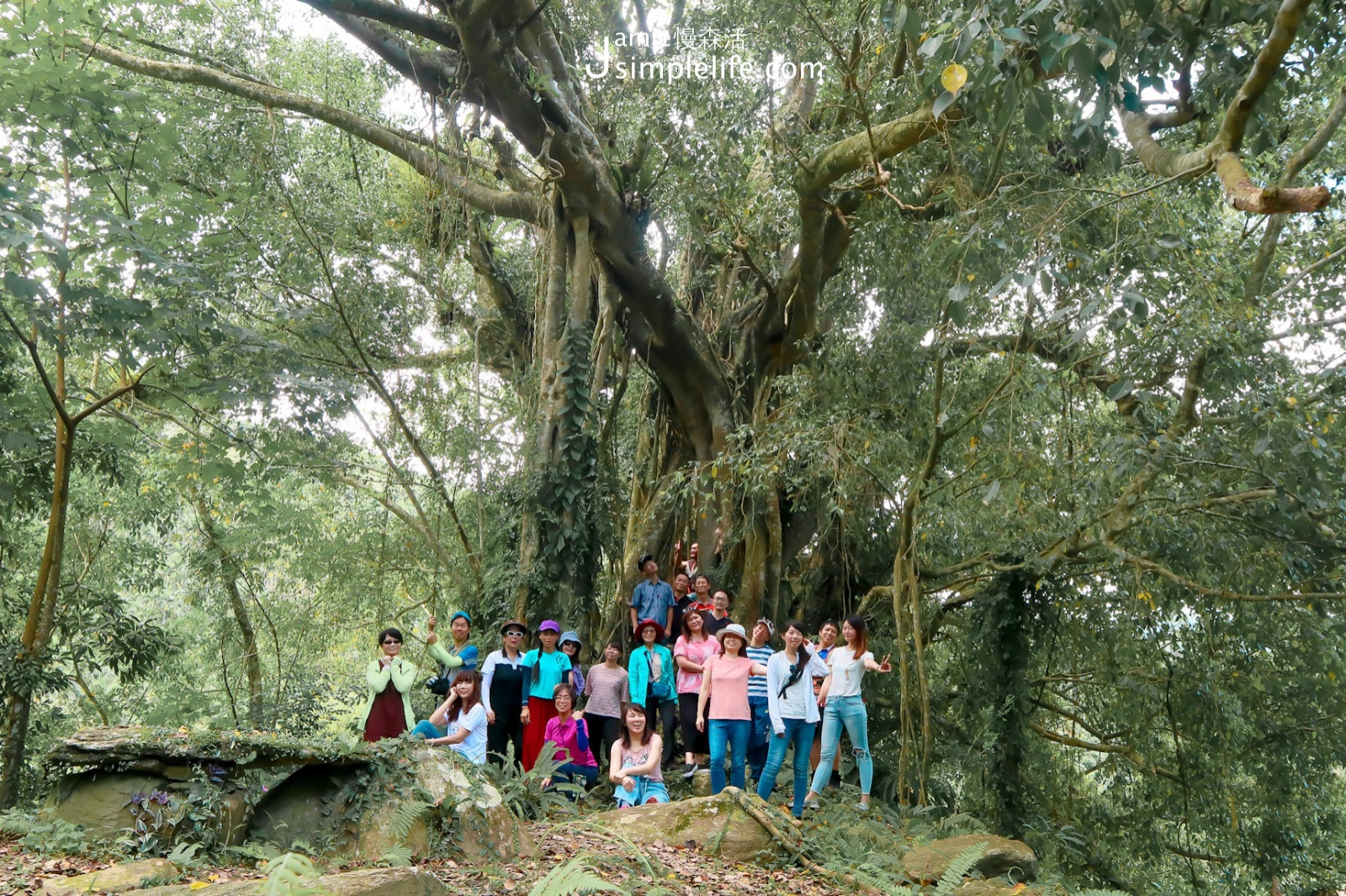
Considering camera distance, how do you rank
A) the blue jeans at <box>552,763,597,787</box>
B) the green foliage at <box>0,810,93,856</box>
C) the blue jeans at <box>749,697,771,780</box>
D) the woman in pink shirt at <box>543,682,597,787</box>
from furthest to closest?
the blue jeans at <box>749,697,771,780</box>, the woman in pink shirt at <box>543,682,597,787</box>, the blue jeans at <box>552,763,597,787</box>, the green foliage at <box>0,810,93,856</box>

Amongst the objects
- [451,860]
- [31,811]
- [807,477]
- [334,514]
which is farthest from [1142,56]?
[334,514]

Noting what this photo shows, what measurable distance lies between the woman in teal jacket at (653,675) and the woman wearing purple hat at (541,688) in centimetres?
56

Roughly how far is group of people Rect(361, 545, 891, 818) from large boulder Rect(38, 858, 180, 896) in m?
1.88

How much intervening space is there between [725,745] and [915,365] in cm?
399

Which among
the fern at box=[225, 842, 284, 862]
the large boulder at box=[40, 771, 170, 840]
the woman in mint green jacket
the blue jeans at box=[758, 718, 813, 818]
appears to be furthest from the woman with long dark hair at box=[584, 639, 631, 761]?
the large boulder at box=[40, 771, 170, 840]

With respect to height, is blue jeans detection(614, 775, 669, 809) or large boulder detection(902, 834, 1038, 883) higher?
blue jeans detection(614, 775, 669, 809)

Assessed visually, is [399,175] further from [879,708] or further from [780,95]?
[879,708]

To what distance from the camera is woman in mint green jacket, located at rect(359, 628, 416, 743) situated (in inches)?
260

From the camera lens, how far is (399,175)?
12539 mm

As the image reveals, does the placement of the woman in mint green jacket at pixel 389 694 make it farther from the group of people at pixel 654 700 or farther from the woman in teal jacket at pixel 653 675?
the woman in teal jacket at pixel 653 675

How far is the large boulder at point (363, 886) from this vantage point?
3.56 m

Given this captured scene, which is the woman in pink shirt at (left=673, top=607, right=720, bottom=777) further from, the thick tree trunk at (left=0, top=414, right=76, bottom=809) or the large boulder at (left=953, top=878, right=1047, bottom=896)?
the thick tree trunk at (left=0, top=414, right=76, bottom=809)

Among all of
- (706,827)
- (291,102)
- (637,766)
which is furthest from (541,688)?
(291,102)

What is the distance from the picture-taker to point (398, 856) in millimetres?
4715
